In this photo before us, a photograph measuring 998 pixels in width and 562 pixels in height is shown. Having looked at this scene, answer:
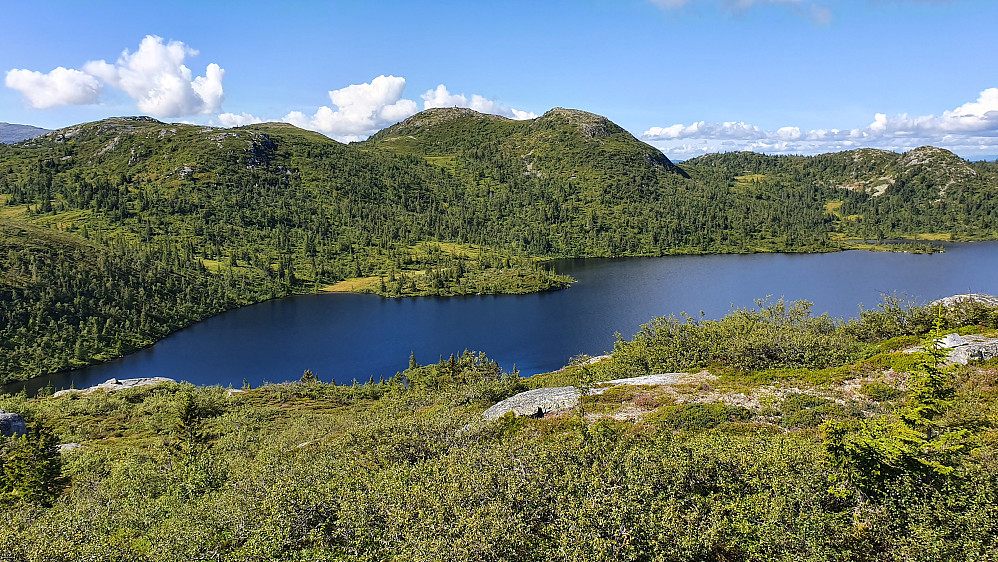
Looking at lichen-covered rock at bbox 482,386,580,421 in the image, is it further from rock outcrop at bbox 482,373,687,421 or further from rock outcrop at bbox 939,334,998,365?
rock outcrop at bbox 939,334,998,365

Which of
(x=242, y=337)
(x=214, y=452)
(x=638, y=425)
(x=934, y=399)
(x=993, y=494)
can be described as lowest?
(x=242, y=337)

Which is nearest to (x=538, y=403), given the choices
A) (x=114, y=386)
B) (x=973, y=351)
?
(x=973, y=351)

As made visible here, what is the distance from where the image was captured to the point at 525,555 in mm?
18766

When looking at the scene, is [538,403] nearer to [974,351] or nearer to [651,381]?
[651,381]

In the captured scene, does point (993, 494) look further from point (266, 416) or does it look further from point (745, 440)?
point (266, 416)

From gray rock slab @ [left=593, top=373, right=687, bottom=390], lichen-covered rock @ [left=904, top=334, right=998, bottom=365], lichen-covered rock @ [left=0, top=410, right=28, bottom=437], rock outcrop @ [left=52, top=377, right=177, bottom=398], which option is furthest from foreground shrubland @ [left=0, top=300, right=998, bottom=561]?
rock outcrop @ [left=52, top=377, right=177, bottom=398]

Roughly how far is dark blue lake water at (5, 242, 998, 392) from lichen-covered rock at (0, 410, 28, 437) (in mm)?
53372

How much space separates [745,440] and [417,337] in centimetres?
12356

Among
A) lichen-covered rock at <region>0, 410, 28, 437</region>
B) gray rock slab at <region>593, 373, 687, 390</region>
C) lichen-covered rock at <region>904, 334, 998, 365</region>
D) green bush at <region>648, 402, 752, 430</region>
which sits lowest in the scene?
lichen-covered rock at <region>0, 410, 28, 437</region>

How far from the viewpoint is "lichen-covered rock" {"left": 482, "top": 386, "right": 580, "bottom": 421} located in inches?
1608

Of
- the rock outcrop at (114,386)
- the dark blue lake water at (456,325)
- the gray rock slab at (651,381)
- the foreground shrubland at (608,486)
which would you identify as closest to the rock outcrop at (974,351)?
the foreground shrubland at (608,486)

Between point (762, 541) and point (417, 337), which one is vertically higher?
point (762, 541)

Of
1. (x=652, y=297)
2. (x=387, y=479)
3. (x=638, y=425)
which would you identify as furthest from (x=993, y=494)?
(x=652, y=297)

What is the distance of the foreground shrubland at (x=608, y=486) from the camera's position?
18766mm
